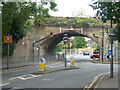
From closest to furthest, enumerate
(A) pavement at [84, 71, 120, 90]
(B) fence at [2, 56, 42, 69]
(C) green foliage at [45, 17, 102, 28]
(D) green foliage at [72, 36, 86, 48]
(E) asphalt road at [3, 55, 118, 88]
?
(A) pavement at [84, 71, 120, 90]
(E) asphalt road at [3, 55, 118, 88]
(B) fence at [2, 56, 42, 69]
(C) green foliage at [45, 17, 102, 28]
(D) green foliage at [72, 36, 86, 48]

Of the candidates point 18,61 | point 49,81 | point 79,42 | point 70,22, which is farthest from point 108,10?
point 79,42

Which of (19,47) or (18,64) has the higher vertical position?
(19,47)

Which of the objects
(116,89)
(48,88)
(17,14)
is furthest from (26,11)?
(116,89)

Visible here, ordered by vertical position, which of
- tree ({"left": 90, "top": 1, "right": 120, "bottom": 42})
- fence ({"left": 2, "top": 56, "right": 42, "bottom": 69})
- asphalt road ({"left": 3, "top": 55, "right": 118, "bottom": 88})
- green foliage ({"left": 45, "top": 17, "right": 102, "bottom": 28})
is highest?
green foliage ({"left": 45, "top": 17, "right": 102, "bottom": 28})

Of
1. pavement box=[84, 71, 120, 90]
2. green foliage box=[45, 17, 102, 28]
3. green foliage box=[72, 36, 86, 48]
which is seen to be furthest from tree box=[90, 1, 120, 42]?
green foliage box=[72, 36, 86, 48]

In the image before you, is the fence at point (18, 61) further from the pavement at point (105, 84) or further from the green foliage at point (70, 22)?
the pavement at point (105, 84)

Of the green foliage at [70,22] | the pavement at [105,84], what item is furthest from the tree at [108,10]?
the green foliage at [70,22]

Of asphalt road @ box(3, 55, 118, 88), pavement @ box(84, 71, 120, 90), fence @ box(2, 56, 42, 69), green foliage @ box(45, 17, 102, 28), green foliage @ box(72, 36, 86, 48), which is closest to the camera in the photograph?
pavement @ box(84, 71, 120, 90)

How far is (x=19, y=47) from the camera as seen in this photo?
28969 millimetres

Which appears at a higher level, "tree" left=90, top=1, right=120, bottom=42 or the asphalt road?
"tree" left=90, top=1, right=120, bottom=42

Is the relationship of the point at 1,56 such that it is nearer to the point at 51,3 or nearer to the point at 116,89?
the point at 51,3

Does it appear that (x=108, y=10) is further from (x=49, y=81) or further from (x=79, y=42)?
(x=79, y=42)

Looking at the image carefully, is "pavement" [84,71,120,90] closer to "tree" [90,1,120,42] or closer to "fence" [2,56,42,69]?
"tree" [90,1,120,42]

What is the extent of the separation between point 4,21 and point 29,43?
17840 mm
